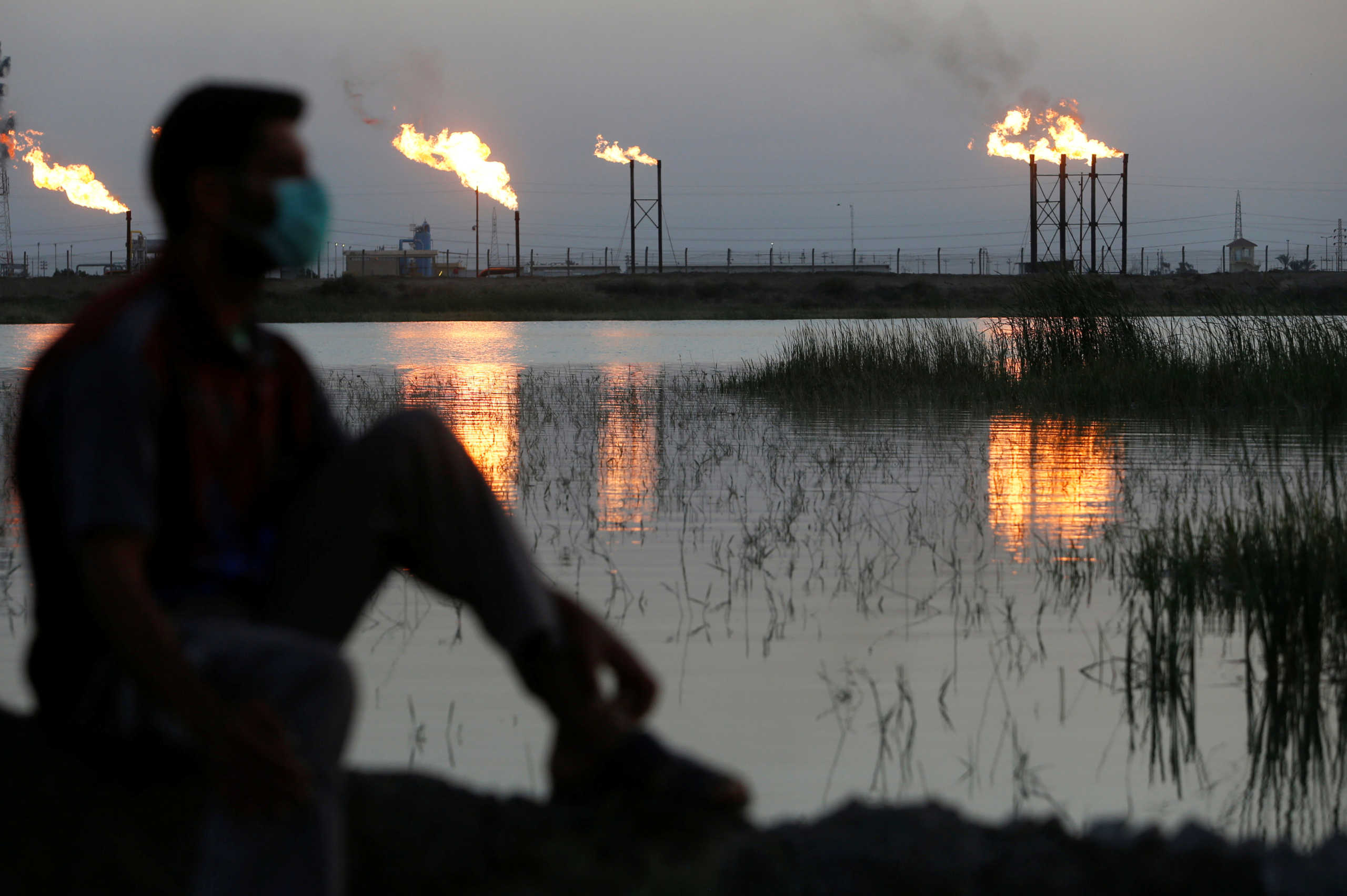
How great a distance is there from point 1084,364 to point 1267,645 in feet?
39.4

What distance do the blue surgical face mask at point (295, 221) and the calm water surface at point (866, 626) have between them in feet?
6.08

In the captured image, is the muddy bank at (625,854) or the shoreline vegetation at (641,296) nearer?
the muddy bank at (625,854)

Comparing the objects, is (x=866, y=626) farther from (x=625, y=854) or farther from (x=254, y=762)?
(x=254, y=762)

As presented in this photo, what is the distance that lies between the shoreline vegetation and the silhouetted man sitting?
45.8m

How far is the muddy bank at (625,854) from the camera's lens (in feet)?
8.41

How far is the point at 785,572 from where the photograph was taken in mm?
6488

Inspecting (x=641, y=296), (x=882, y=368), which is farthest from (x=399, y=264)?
(x=882, y=368)

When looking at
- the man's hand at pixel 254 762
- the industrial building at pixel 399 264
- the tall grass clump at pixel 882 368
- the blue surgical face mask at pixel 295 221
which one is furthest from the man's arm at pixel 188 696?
the industrial building at pixel 399 264

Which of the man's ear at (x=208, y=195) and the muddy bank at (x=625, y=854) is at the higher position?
the man's ear at (x=208, y=195)

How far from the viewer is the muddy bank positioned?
2564 mm

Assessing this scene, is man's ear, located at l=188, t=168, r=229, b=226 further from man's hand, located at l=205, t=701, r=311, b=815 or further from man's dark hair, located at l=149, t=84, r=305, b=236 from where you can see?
man's hand, located at l=205, t=701, r=311, b=815

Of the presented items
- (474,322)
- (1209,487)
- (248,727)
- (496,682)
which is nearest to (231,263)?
(248,727)

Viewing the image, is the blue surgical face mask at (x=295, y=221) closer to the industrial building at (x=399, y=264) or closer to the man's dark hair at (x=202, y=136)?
the man's dark hair at (x=202, y=136)

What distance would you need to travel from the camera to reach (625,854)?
8.63 feet
